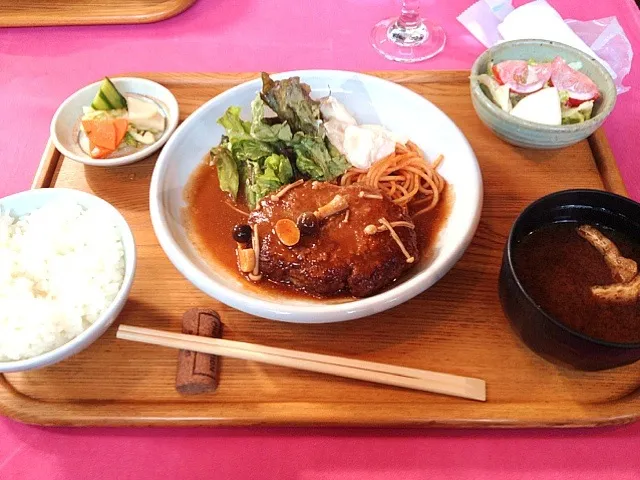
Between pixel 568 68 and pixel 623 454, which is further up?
pixel 568 68

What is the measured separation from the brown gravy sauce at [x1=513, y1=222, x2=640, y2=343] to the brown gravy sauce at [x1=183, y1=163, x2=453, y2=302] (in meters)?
0.46

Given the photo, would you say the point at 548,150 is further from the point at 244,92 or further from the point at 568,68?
the point at 244,92

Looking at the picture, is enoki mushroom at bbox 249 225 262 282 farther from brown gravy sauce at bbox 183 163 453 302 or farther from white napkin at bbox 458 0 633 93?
white napkin at bbox 458 0 633 93

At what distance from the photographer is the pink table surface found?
1.80 meters

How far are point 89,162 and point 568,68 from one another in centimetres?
235

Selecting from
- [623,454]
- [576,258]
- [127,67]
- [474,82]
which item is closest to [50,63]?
[127,67]

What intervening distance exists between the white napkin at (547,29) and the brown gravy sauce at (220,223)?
140 centimetres

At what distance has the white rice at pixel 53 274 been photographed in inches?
73.2

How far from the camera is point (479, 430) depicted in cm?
185

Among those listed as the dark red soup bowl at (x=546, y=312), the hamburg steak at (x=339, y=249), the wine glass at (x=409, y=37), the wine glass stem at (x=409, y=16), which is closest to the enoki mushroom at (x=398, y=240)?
the hamburg steak at (x=339, y=249)

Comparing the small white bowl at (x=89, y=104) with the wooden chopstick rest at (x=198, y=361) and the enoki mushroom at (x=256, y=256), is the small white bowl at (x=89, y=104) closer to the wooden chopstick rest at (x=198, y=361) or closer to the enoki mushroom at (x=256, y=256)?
the enoki mushroom at (x=256, y=256)

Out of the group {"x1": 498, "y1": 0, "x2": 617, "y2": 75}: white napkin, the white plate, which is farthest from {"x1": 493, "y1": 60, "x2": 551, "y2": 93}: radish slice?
{"x1": 498, "y1": 0, "x2": 617, "y2": 75}: white napkin

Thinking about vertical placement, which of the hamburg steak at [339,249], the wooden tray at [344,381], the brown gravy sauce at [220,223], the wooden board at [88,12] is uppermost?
the wooden board at [88,12]

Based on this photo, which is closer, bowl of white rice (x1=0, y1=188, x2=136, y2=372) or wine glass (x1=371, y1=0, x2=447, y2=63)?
bowl of white rice (x1=0, y1=188, x2=136, y2=372)
